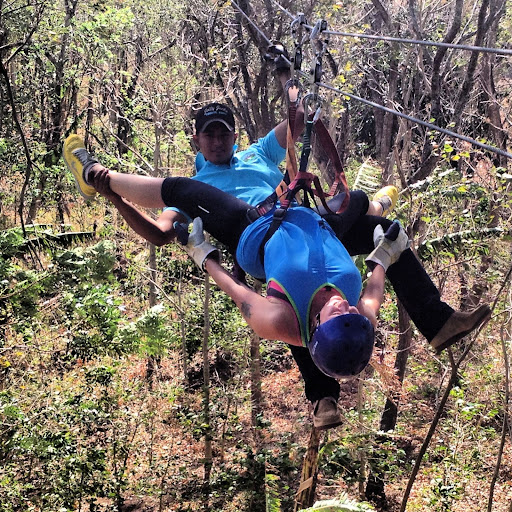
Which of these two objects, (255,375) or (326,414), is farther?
(255,375)

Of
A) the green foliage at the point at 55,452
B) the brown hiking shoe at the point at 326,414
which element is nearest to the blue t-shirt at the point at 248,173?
the brown hiking shoe at the point at 326,414

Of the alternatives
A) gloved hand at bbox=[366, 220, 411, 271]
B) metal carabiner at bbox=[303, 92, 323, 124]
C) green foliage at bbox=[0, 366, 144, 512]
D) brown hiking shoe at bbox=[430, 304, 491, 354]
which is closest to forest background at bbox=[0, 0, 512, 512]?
green foliage at bbox=[0, 366, 144, 512]

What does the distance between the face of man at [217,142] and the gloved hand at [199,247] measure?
0.42 meters

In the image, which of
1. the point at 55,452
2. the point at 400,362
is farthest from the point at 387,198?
the point at 400,362

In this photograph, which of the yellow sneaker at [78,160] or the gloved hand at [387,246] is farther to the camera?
the yellow sneaker at [78,160]

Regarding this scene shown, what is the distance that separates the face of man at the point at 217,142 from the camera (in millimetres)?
3148

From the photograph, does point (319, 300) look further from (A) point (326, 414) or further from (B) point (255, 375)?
(B) point (255, 375)

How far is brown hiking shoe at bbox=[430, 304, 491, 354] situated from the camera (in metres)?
2.62

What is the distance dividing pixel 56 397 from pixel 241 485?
7.49ft

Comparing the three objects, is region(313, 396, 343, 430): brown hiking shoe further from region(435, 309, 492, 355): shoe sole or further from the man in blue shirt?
region(435, 309, 492, 355): shoe sole

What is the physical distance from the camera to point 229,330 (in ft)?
27.8

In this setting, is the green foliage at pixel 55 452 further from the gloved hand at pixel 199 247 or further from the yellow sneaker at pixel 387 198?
the yellow sneaker at pixel 387 198

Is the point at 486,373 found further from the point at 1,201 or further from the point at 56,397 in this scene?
the point at 1,201

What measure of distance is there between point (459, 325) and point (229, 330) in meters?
5.95
